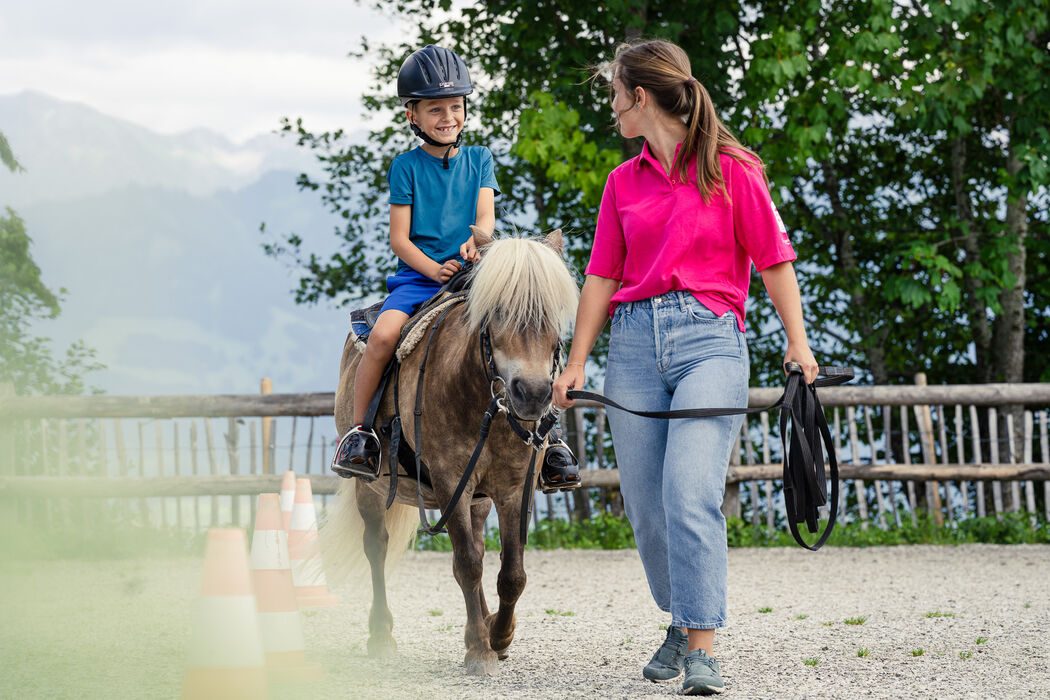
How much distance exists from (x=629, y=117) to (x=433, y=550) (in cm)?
671

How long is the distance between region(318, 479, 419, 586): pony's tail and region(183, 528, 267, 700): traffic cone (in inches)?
85.3

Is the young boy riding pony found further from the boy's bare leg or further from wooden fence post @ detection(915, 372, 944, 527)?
wooden fence post @ detection(915, 372, 944, 527)

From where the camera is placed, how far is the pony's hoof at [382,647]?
15.8 ft

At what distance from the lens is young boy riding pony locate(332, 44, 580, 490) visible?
4.38 metres

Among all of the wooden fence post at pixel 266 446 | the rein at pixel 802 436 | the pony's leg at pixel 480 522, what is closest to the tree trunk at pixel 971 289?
the wooden fence post at pixel 266 446

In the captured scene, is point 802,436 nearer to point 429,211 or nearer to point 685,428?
point 685,428

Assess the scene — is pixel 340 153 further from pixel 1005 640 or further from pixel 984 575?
pixel 1005 640

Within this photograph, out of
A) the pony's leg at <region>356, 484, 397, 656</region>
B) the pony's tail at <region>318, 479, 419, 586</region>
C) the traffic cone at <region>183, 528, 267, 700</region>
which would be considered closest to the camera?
the traffic cone at <region>183, 528, 267, 700</region>

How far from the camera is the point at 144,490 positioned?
9.40 meters

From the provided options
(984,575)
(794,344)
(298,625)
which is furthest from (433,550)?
(794,344)

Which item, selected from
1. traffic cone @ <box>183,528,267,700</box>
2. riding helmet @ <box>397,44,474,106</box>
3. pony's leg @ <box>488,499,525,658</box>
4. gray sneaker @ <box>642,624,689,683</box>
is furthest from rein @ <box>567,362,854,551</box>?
riding helmet @ <box>397,44,474,106</box>

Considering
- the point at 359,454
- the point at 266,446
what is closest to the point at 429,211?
the point at 359,454

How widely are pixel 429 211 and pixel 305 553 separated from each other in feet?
8.03

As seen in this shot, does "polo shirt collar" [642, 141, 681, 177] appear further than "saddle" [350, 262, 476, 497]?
No
